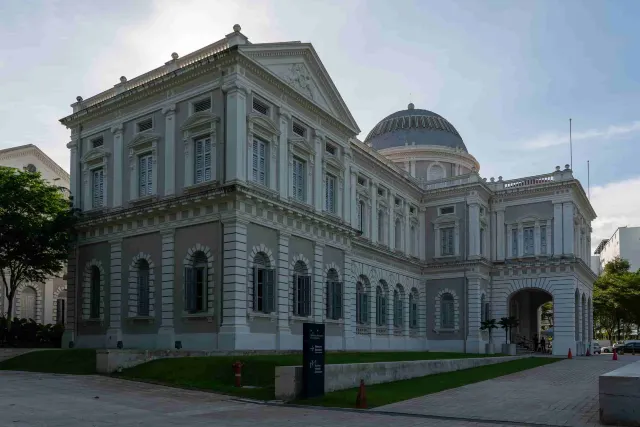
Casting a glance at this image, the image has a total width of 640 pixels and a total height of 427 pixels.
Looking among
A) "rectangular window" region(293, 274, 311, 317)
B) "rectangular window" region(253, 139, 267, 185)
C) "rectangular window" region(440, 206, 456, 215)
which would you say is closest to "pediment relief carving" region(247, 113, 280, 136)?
"rectangular window" region(253, 139, 267, 185)

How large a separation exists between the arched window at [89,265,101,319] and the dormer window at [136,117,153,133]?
745 centimetres

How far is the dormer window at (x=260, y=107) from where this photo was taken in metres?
31.5

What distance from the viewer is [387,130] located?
64000mm

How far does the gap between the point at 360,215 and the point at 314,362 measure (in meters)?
27.3

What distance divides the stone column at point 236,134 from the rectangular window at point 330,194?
7803 mm

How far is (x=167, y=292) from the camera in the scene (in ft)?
103

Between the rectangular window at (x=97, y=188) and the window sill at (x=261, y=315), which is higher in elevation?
the rectangular window at (x=97, y=188)

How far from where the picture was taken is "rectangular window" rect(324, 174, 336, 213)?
122 feet

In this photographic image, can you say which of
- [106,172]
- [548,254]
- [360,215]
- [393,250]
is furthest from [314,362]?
[548,254]

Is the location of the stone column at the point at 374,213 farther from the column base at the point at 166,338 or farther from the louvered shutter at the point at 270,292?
the column base at the point at 166,338

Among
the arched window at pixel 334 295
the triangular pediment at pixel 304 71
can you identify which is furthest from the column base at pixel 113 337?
the triangular pediment at pixel 304 71

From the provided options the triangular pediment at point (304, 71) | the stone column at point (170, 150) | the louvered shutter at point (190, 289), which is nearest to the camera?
the louvered shutter at point (190, 289)

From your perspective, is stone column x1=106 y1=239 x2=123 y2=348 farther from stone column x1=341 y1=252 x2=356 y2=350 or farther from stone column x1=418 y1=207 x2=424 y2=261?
stone column x1=418 y1=207 x2=424 y2=261

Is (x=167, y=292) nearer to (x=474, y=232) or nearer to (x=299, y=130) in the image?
(x=299, y=130)
